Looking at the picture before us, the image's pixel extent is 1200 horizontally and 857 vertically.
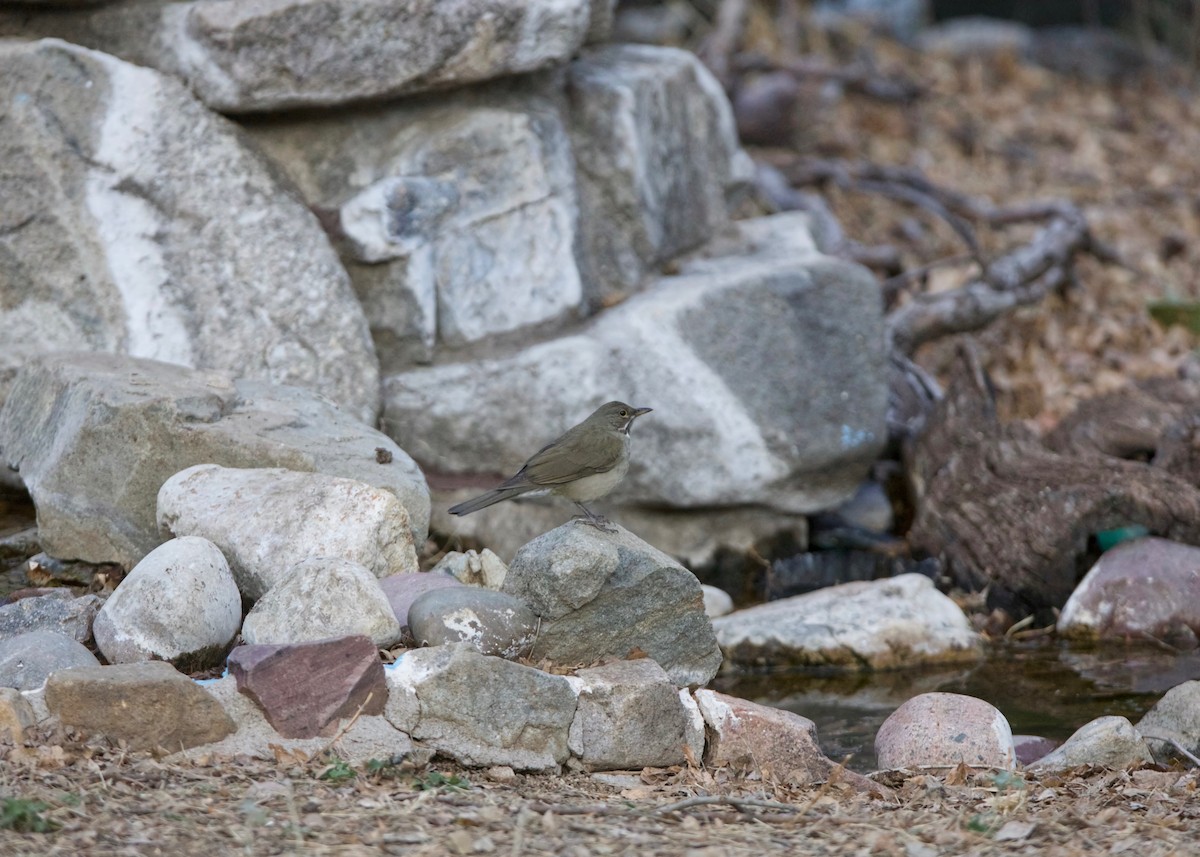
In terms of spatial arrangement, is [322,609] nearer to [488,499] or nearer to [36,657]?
[36,657]

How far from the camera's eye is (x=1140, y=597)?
673 cm

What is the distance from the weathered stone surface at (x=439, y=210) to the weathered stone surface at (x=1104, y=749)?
3545 mm

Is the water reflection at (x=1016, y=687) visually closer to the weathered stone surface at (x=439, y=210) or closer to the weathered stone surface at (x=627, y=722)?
the weathered stone surface at (x=627, y=722)

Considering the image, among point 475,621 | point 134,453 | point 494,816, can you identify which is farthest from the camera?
point 134,453

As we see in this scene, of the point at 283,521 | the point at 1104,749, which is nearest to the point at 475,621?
the point at 283,521

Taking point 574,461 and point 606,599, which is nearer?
point 606,599

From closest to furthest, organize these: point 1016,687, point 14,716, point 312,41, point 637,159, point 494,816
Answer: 1. point 494,816
2. point 14,716
3. point 1016,687
4. point 312,41
5. point 637,159

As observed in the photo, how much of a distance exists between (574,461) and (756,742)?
4.55 ft

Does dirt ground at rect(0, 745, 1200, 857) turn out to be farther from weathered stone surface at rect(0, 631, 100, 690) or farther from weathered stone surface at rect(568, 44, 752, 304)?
weathered stone surface at rect(568, 44, 752, 304)

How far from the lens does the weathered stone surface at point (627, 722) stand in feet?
14.0

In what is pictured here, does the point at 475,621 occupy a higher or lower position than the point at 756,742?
higher

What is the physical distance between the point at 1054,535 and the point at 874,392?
3.94 ft

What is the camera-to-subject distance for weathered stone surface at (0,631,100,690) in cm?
406

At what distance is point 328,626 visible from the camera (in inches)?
169
